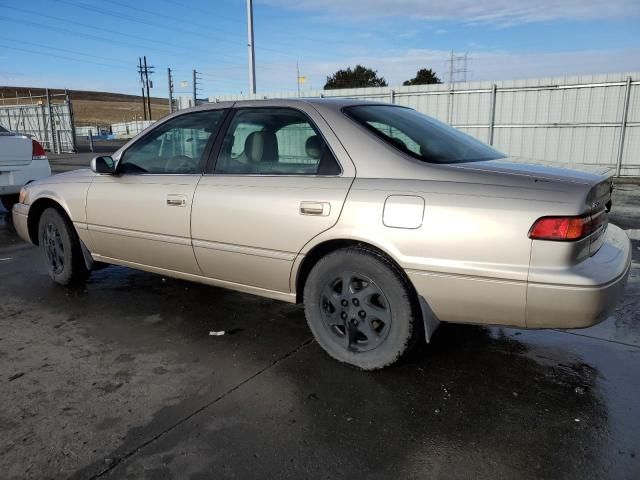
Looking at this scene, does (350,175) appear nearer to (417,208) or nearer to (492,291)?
(417,208)

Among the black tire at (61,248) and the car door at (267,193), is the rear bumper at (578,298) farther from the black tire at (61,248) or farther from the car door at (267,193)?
the black tire at (61,248)

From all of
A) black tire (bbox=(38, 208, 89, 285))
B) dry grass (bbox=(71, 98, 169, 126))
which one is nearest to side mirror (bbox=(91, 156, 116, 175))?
black tire (bbox=(38, 208, 89, 285))

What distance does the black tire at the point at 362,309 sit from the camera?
2.75 m

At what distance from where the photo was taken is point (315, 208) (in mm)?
2904

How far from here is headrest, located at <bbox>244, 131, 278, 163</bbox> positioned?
3312 mm

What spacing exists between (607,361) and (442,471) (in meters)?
1.60

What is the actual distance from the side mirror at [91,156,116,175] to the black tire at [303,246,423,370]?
191 centimetres

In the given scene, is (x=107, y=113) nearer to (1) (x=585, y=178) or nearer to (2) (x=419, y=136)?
(2) (x=419, y=136)

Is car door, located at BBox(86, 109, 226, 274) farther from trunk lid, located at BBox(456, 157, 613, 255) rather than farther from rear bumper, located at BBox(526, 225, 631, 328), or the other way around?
rear bumper, located at BBox(526, 225, 631, 328)

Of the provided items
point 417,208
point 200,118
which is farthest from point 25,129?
point 417,208

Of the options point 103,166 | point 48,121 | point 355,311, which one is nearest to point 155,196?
point 103,166

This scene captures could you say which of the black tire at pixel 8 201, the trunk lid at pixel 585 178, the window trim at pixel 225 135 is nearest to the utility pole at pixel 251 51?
the black tire at pixel 8 201

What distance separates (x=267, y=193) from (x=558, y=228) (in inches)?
64.0

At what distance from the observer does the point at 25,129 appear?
22.8 meters
